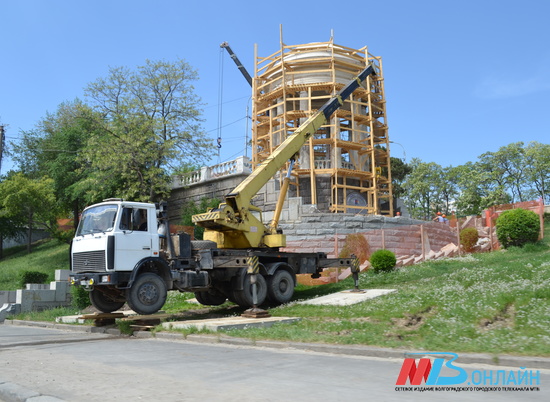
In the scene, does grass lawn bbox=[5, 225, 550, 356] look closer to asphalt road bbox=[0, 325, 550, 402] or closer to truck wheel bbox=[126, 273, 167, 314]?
asphalt road bbox=[0, 325, 550, 402]

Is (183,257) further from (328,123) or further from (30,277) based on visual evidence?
(328,123)

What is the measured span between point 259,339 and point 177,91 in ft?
83.1

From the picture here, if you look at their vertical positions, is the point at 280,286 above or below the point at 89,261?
below

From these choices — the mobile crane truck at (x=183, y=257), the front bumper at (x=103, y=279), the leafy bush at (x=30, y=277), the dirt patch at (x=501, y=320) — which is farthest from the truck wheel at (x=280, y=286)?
the leafy bush at (x=30, y=277)

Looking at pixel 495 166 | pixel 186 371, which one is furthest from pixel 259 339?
pixel 495 166

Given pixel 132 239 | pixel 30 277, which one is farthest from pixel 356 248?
pixel 30 277

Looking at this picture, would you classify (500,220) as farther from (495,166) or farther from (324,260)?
(495,166)

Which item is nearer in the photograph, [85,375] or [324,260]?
[85,375]

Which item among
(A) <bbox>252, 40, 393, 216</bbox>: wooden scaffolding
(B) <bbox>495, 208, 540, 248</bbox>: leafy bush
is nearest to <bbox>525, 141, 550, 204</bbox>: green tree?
(A) <bbox>252, 40, 393, 216</bbox>: wooden scaffolding

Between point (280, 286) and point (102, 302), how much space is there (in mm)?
5250

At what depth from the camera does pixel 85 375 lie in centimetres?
666

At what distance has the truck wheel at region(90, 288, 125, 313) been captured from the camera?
13.9 m

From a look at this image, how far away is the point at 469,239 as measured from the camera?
73.4 ft

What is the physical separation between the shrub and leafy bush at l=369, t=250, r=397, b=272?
4.39 ft
